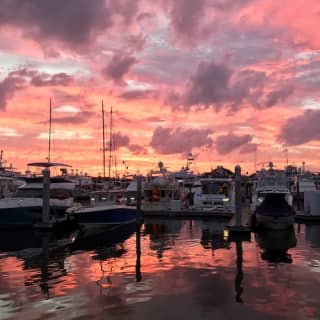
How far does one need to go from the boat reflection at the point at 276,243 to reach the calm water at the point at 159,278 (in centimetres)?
5

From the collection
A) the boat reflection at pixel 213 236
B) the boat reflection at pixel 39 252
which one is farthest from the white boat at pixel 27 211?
the boat reflection at pixel 213 236

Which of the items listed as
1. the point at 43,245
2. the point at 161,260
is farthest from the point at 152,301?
the point at 43,245

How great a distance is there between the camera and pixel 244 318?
11523 millimetres

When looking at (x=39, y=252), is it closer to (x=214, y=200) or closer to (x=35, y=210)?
(x=35, y=210)

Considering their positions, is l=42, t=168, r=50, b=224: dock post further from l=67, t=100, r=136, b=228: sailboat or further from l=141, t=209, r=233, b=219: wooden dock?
l=141, t=209, r=233, b=219: wooden dock

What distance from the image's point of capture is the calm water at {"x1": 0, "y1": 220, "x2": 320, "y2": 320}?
1219 centimetres

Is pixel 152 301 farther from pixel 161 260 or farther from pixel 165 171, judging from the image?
pixel 165 171

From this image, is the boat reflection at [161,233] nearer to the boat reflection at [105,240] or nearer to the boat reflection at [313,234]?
the boat reflection at [105,240]

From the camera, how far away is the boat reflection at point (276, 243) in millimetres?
20688

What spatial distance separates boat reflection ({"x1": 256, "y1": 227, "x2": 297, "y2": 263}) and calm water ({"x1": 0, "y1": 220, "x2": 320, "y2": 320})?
0.05m

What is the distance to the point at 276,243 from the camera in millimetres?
25312

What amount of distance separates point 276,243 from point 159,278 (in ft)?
36.7

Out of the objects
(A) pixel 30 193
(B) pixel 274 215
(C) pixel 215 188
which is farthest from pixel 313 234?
(C) pixel 215 188

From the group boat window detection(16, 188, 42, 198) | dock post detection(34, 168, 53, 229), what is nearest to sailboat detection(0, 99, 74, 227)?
dock post detection(34, 168, 53, 229)
